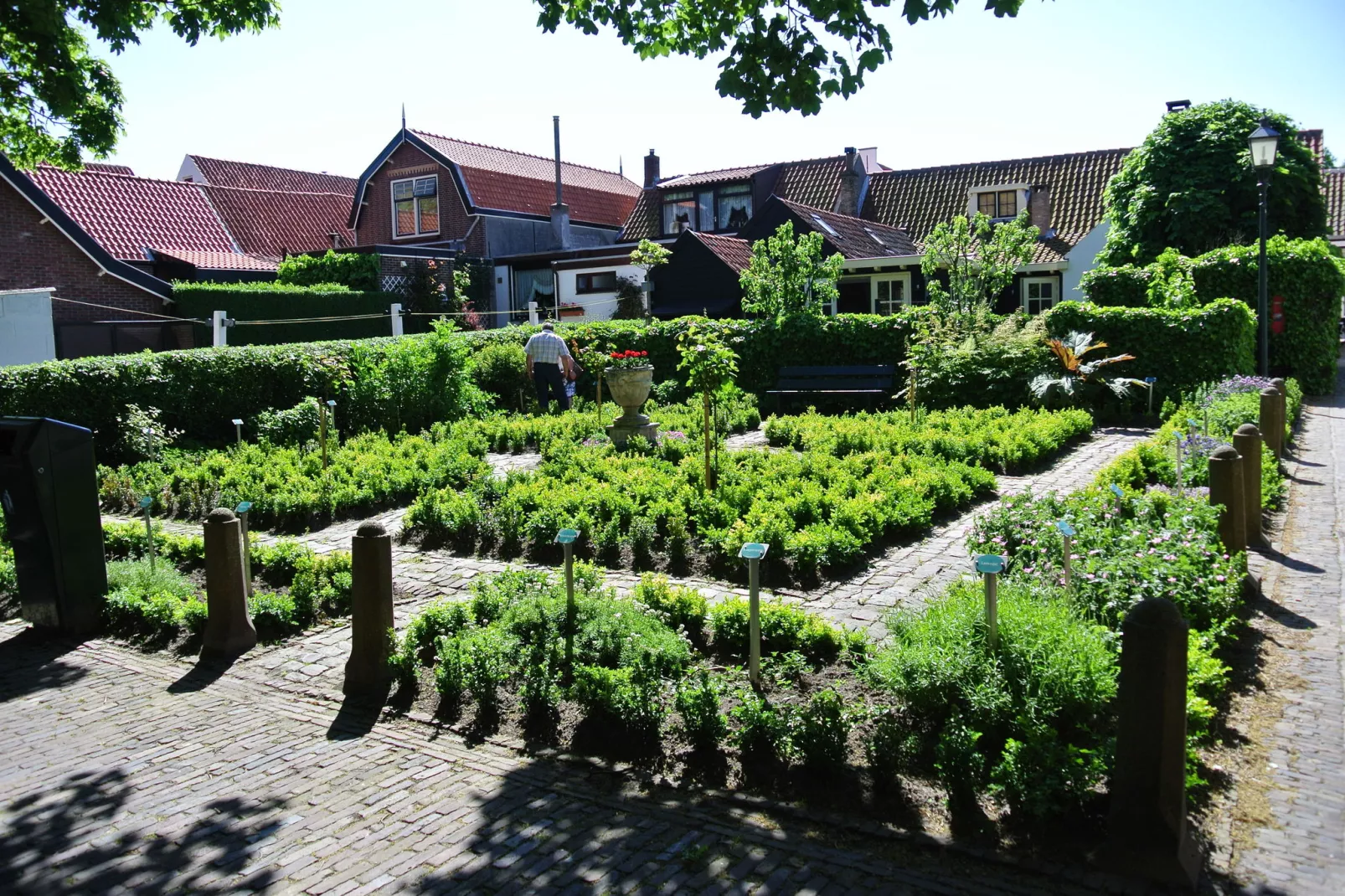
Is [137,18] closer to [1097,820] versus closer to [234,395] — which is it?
[234,395]

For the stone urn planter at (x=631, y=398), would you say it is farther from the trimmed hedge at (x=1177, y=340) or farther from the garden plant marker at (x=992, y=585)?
the garden plant marker at (x=992, y=585)

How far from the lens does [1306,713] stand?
16.9 feet

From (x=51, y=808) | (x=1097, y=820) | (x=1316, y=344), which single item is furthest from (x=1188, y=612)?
(x=1316, y=344)

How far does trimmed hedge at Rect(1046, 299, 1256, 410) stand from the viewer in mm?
16188

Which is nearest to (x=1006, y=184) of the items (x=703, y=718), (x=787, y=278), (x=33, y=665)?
(x=787, y=278)

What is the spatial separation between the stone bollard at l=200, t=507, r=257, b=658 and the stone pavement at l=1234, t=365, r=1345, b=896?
5840 mm

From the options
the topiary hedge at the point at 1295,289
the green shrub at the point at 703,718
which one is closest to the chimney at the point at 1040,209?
the topiary hedge at the point at 1295,289

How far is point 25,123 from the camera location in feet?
42.3

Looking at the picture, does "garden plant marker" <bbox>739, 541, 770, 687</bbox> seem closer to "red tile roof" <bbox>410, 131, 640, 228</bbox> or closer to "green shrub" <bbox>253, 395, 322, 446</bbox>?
"green shrub" <bbox>253, 395, 322, 446</bbox>

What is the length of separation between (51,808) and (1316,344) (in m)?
21.9

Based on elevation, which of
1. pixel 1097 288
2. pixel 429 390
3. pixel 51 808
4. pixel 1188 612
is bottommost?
pixel 51 808

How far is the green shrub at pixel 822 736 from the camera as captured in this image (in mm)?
4613

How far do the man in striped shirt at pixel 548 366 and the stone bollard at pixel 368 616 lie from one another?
37.5 ft

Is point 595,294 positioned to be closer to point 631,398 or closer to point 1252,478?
point 631,398
